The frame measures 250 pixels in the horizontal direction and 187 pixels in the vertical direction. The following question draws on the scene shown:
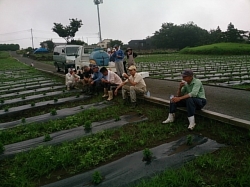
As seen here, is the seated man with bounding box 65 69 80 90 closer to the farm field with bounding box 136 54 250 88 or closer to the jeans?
the farm field with bounding box 136 54 250 88

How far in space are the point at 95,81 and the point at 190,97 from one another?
5.05 m

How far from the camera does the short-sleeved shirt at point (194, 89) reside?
4.84m

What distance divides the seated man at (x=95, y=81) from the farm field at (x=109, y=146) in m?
2.07

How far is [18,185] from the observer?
340 centimetres

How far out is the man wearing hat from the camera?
4850 millimetres

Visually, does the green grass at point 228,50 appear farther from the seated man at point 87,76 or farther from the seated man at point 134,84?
the seated man at point 134,84

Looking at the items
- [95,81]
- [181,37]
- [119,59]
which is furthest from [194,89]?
[181,37]

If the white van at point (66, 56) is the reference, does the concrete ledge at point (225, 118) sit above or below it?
below

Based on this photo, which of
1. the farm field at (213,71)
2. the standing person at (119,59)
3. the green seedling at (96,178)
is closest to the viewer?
the green seedling at (96,178)

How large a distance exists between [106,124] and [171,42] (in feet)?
219

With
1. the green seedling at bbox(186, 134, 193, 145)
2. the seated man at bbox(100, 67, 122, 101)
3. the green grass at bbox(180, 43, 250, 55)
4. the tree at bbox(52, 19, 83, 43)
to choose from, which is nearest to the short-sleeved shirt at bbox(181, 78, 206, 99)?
the green seedling at bbox(186, 134, 193, 145)

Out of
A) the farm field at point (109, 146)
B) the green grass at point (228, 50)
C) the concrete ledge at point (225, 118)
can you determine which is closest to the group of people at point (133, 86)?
the concrete ledge at point (225, 118)

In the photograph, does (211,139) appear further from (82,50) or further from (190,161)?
(82,50)

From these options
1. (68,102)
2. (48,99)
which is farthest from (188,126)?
(48,99)
